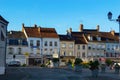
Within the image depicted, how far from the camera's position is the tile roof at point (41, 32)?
116050 mm

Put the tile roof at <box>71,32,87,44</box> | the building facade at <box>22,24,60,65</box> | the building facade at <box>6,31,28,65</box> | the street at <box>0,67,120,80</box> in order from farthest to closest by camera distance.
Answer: the tile roof at <box>71,32,87,44</box>, the building facade at <box>22,24,60,65</box>, the building facade at <box>6,31,28,65</box>, the street at <box>0,67,120,80</box>

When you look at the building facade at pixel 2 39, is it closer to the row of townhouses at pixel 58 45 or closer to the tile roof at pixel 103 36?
the row of townhouses at pixel 58 45

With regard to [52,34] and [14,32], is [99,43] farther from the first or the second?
[14,32]

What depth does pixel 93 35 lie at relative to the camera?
12581 centimetres

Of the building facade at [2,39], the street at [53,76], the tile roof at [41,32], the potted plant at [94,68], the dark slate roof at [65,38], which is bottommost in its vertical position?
the street at [53,76]

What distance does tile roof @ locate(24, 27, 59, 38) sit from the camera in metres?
116

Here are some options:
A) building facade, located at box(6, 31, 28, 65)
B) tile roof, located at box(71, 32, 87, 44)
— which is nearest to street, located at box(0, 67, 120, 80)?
building facade, located at box(6, 31, 28, 65)

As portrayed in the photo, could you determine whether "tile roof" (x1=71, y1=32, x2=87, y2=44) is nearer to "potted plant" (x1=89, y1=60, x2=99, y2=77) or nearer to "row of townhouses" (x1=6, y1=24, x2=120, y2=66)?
"row of townhouses" (x1=6, y1=24, x2=120, y2=66)

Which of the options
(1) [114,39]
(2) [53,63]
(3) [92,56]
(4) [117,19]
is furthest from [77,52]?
(4) [117,19]

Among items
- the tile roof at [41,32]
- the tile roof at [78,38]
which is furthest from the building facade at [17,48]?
the tile roof at [78,38]

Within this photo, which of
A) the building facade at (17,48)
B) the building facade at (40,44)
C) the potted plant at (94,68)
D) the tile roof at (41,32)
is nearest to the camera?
the potted plant at (94,68)

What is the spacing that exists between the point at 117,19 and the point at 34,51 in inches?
3235

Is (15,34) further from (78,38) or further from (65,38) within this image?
(78,38)

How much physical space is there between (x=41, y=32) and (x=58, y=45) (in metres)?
6.56
